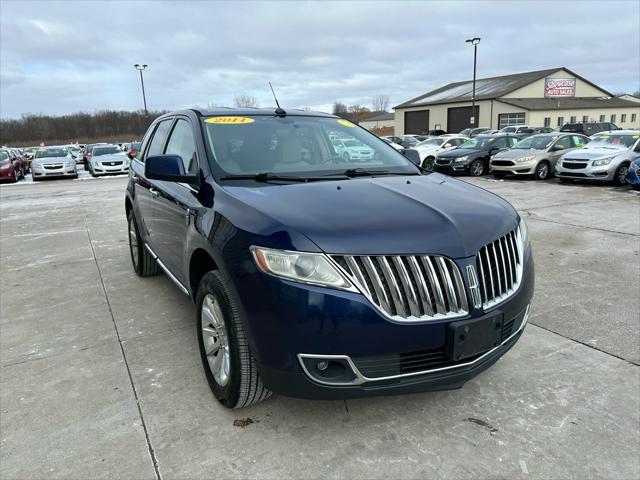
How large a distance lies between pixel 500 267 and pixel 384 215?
0.68 metres

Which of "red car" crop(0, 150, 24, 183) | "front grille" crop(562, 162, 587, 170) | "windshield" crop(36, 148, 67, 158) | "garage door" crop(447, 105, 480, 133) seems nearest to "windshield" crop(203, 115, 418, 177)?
"front grille" crop(562, 162, 587, 170)

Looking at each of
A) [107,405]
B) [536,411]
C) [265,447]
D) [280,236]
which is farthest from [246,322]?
[536,411]

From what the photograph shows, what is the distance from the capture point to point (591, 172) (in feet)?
43.2

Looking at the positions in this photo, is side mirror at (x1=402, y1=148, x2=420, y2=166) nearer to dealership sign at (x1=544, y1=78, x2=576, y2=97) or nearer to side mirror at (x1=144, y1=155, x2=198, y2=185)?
side mirror at (x1=144, y1=155, x2=198, y2=185)

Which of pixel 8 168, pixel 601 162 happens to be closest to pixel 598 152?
pixel 601 162

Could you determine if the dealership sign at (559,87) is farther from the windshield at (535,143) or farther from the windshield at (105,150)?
the windshield at (105,150)

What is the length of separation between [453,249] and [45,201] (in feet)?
47.0

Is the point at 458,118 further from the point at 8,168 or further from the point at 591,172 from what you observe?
the point at 8,168

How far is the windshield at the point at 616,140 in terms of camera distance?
13.7m

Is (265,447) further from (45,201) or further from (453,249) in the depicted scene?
(45,201)

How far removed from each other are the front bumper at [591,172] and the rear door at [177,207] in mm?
12633

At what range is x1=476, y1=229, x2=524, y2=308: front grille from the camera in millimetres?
2359

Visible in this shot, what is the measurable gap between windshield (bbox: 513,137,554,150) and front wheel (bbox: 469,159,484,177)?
1365 millimetres

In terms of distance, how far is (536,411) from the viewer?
9.00ft
